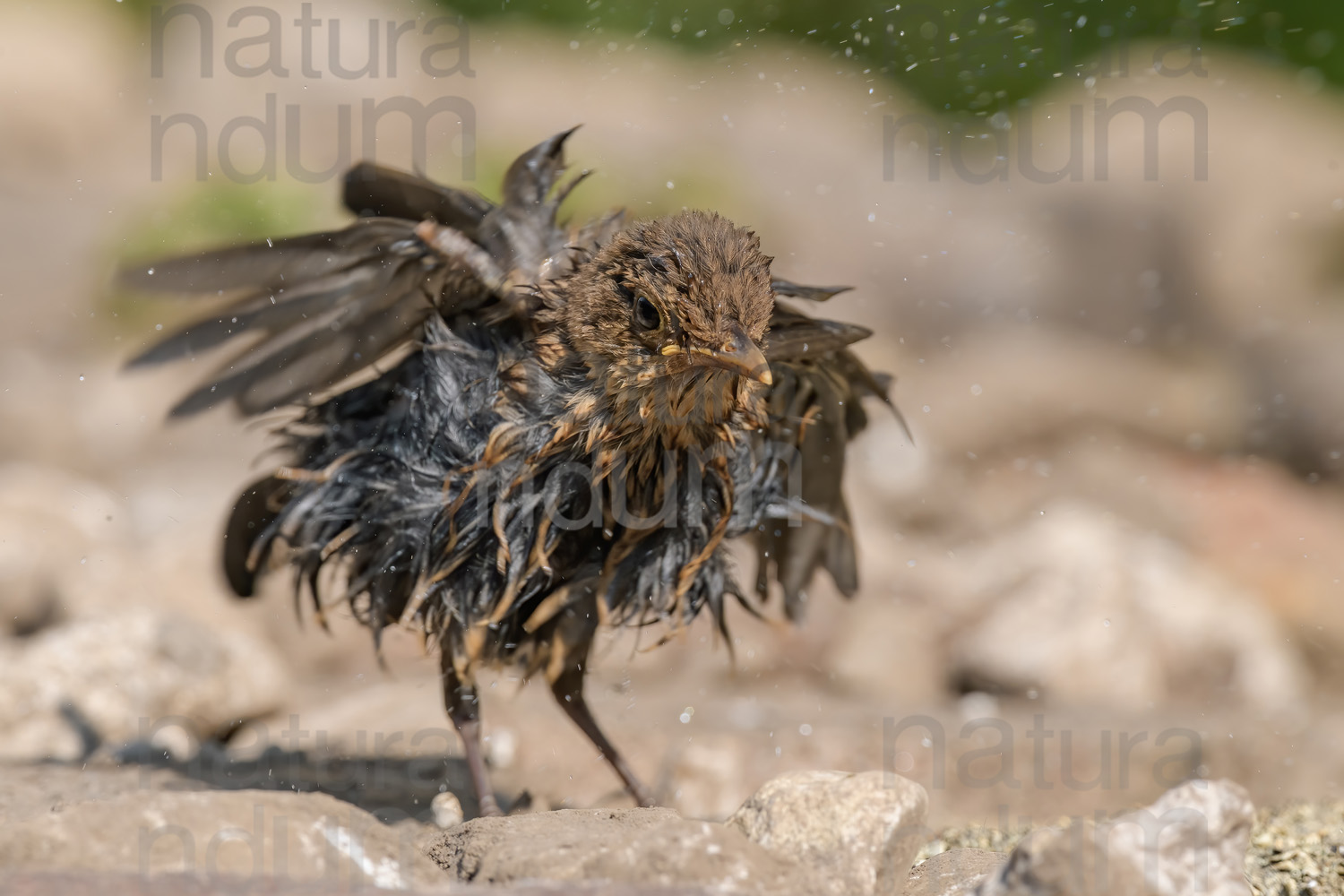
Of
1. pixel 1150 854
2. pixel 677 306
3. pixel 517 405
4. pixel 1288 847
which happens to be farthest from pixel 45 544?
pixel 1150 854

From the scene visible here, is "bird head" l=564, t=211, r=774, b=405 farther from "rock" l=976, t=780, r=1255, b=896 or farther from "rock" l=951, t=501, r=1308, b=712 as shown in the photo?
"rock" l=951, t=501, r=1308, b=712

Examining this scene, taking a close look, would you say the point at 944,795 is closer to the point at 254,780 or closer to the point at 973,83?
the point at 254,780

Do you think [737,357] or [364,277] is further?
[364,277]

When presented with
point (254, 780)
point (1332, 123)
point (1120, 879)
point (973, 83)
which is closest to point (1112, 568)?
point (254, 780)

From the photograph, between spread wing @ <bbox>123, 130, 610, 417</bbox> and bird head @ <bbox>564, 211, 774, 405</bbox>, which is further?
spread wing @ <bbox>123, 130, 610, 417</bbox>

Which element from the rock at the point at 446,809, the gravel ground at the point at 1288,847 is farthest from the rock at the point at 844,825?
the rock at the point at 446,809

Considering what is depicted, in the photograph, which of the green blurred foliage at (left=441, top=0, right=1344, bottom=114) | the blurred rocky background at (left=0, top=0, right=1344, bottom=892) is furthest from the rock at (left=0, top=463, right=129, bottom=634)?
the green blurred foliage at (left=441, top=0, right=1344, bottom=114)

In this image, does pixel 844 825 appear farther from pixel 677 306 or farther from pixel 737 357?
pixel 677 306
